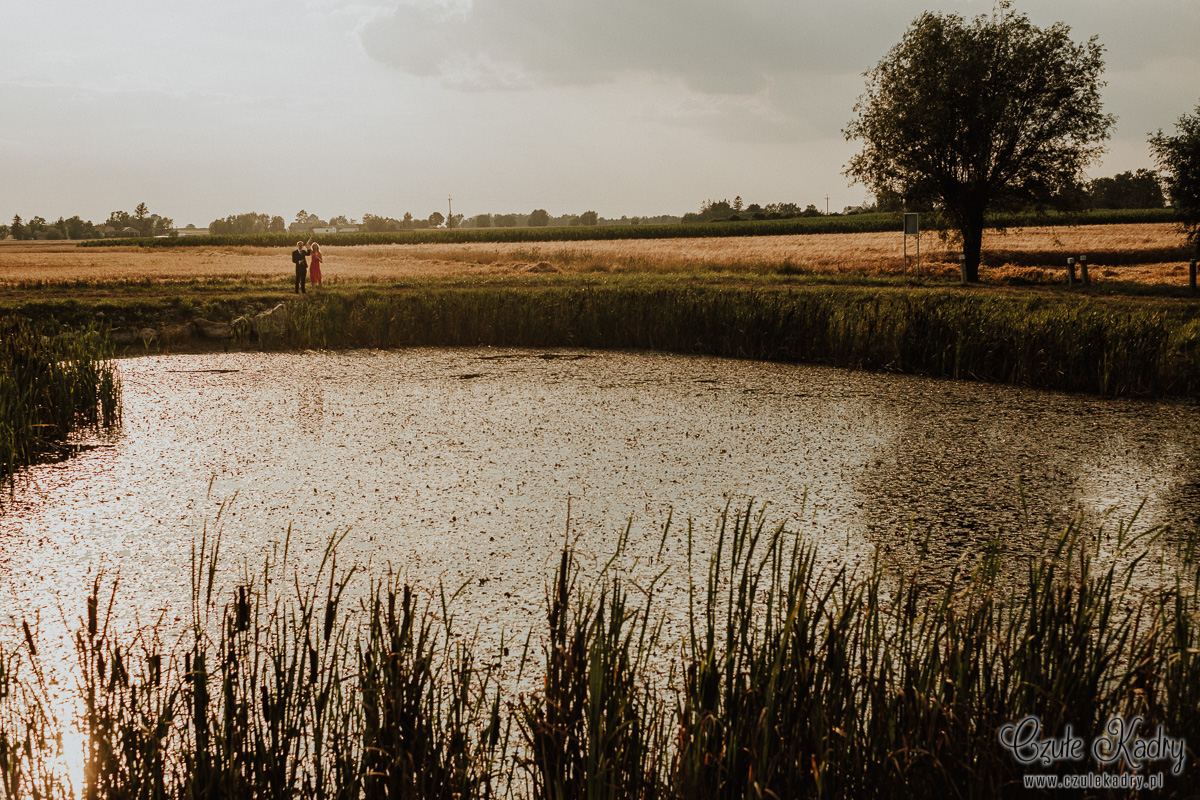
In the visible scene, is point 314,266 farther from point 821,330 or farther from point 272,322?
point 821,330

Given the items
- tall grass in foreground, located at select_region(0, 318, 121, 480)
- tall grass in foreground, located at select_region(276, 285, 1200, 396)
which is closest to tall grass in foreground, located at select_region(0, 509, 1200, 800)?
tall grass in foreground, located at select_region(0, 318, 121, 480)

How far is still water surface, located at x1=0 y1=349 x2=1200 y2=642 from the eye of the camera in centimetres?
337

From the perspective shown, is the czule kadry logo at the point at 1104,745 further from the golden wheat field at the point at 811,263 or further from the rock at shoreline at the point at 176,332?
the golden wheat field at the point at 811,263

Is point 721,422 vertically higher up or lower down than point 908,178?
lower down

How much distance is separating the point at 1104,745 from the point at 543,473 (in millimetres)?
3209

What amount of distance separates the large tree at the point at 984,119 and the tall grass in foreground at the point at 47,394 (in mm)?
16321

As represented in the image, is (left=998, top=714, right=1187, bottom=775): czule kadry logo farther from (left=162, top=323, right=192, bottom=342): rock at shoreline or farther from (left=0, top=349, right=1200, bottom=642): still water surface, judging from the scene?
(left=162, top=323, right=192, bottom=342): rock at shoreline

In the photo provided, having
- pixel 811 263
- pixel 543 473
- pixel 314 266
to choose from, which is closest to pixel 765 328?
pixel 543 473

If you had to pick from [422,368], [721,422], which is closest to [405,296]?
[422,368]

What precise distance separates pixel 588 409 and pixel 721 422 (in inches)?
38.8

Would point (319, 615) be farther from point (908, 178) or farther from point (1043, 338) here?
point (908, 178)

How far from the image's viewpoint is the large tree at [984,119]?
18.0m

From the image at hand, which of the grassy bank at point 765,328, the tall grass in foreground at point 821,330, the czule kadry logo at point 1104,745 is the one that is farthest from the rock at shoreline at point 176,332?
the czule kadry logo at point 1104,745

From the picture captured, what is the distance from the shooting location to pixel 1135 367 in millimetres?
6641
